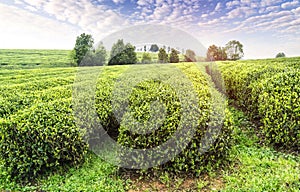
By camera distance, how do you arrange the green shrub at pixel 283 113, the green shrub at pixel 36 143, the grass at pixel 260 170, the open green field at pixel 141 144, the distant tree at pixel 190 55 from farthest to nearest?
the distant tree at pixel 190 55 → the green shrub at pixel 283 113 → the green shrub at pixel 36 143 → the open green field at pixel 141 144 → the grass at pixel 260 170

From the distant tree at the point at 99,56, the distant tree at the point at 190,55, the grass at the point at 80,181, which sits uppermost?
the distant tree at the point at 99,56

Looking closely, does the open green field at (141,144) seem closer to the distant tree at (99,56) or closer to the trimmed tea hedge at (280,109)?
the trimmed tea hedge at (280,109)

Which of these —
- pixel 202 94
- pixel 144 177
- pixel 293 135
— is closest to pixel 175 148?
pixel 144 177

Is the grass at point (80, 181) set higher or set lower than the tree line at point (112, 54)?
lower

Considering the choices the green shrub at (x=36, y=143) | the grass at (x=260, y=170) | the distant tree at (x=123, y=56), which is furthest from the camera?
the distant tree at (x=123, y=56)

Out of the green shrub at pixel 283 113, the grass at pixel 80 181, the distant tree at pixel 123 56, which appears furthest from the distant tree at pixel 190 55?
the grass at pixel 80 181

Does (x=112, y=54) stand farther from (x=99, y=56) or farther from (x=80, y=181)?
(x=80, y=181)

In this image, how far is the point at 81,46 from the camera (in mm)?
33156

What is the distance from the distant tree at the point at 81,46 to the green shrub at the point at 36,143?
98.9ft

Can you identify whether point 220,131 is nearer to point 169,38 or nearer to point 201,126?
point 201,126

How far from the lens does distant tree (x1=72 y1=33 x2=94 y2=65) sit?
108 ft

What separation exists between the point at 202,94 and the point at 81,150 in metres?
2.49

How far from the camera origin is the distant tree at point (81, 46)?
32.8 meters

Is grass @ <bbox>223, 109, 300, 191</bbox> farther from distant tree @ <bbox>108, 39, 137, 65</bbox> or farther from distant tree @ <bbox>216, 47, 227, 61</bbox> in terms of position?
distant tree @ <bbox>216, 47, 227, 61</bbox>
